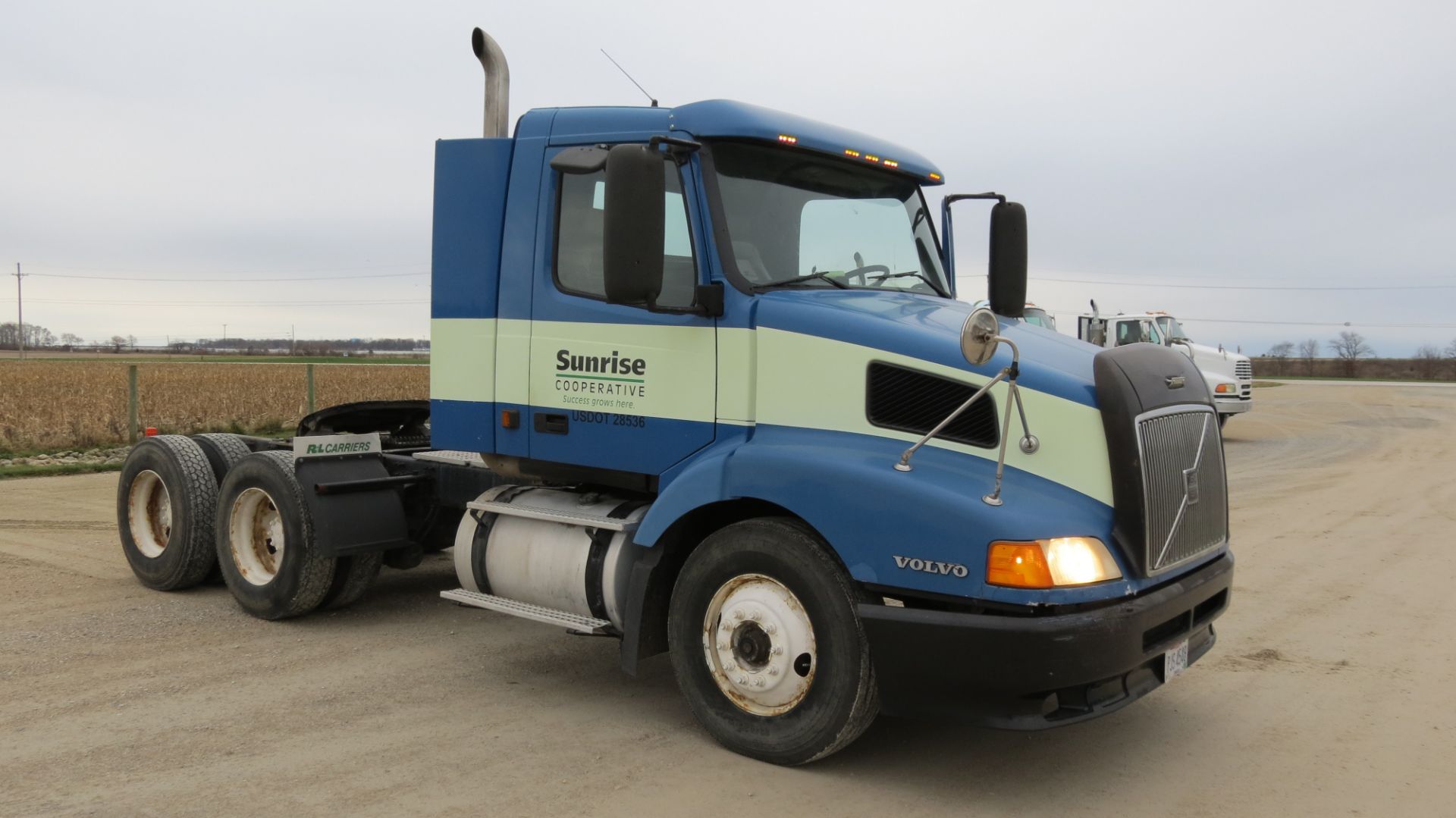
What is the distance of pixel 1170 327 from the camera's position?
22.7m

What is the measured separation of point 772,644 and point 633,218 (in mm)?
1875

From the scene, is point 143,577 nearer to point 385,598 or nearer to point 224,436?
point 224,436

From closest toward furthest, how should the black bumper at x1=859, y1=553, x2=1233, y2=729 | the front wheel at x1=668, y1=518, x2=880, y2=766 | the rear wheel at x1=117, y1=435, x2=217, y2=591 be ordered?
1. the black bumper at x1=859, y1=553, x2=1233, y2=729
2. the front wheel at x1=668, y1=518, x2=880, y2=766
3. the rear wheel at x1=117, y1=435, x2=217, y2=591

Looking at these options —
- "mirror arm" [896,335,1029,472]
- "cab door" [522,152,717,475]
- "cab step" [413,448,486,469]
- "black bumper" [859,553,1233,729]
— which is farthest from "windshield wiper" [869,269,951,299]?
"cab step" [413,448,486,469]

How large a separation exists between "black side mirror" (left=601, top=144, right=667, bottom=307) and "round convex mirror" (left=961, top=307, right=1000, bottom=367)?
52.8 inches

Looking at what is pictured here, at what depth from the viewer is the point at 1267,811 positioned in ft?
13.7

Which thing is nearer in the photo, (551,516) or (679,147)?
(679,147)

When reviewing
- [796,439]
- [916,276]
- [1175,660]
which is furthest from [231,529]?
[1175,660]

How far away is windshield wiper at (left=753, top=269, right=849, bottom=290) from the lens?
5.04 meters

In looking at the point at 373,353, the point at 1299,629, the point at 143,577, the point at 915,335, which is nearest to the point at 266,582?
the point at 143,577

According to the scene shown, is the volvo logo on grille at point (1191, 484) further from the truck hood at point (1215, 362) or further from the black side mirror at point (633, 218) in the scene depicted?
the truck hood at point (1215, 362)

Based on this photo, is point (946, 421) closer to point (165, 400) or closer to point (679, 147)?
point (679, 147)

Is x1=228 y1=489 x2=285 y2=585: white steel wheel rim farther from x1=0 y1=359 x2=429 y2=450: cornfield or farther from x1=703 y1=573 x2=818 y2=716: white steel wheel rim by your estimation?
x1=0 y1=359 x2=429 y2=450: cornfield

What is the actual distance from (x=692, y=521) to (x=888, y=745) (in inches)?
53.1
